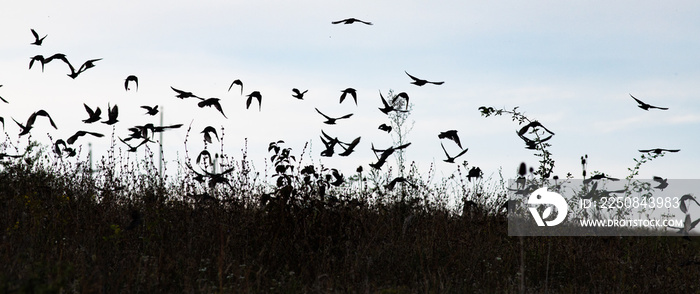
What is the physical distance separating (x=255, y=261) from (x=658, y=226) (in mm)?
5758

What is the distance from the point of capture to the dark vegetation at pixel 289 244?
16.5 ft

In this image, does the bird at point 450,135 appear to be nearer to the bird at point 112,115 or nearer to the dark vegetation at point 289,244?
the dark vegetation at point 289,244

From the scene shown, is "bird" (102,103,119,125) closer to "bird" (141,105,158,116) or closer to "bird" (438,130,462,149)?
"bird" (141,105,158,116)

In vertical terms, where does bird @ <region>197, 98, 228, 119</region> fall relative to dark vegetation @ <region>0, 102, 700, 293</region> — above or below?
above

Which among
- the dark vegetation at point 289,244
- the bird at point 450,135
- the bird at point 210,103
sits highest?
the bird at point 210,103

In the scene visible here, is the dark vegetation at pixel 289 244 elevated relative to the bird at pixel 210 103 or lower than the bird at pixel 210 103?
lower

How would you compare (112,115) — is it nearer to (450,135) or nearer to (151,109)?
(151,109)

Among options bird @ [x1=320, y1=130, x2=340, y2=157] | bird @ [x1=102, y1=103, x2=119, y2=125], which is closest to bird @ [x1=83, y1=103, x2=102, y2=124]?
bird @ [x1=102, y1=103, x2=119, y2=125]

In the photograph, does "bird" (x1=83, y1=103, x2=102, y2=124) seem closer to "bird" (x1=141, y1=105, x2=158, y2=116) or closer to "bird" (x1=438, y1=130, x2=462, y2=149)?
"bird" (x1=141, y1=105, x2=158, y2=116)

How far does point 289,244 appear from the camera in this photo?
18.9 ft

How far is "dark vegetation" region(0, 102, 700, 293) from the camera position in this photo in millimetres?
5035

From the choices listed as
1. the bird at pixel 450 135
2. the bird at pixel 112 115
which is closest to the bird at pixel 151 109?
the bird at pixel 112 115

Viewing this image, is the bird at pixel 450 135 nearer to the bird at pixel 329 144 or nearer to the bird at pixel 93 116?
the bird at pixel 329 144

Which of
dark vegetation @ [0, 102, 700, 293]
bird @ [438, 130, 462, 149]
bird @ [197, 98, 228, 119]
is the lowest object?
dark vegetation @ [0, 102, 700, 293]
